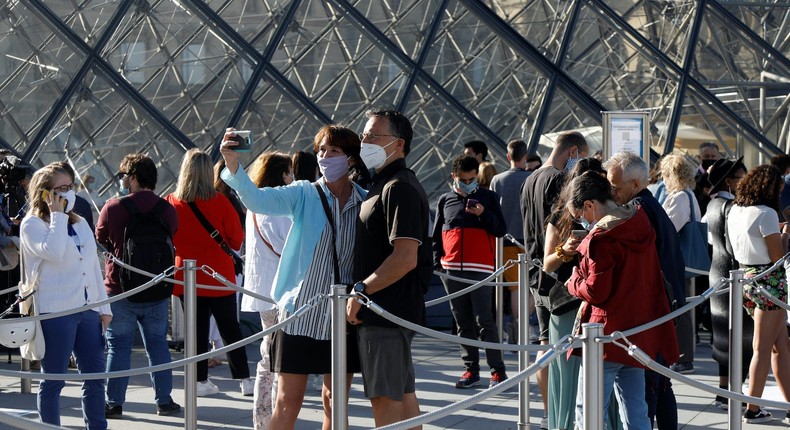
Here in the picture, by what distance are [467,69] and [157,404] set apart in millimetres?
8224

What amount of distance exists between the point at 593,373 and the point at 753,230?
2864 mm

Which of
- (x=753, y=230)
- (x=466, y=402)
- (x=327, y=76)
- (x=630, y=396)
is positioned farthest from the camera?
(x=327, y=76)

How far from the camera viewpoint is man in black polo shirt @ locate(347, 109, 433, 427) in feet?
15.9

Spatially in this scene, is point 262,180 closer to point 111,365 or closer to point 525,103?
point 111,365

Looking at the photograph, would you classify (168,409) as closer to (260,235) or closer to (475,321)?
(260,235)

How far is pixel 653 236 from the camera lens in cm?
519

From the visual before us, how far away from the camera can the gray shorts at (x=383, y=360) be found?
4.91 m

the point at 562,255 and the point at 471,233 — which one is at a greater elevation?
the point at 471,233

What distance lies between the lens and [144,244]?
7.14 metres

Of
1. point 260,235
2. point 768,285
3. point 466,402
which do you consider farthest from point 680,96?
point 466,402

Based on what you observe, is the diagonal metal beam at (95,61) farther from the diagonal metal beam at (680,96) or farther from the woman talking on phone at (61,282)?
the woman talking on phone at (61,282)

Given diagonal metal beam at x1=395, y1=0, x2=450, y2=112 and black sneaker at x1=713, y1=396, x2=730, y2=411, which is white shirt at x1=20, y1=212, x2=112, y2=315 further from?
diagonal metal beam at x1=395, y1=0, x2=450, y2=112

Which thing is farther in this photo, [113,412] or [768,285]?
[113,412]

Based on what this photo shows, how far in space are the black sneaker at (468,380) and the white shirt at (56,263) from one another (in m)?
2.66
